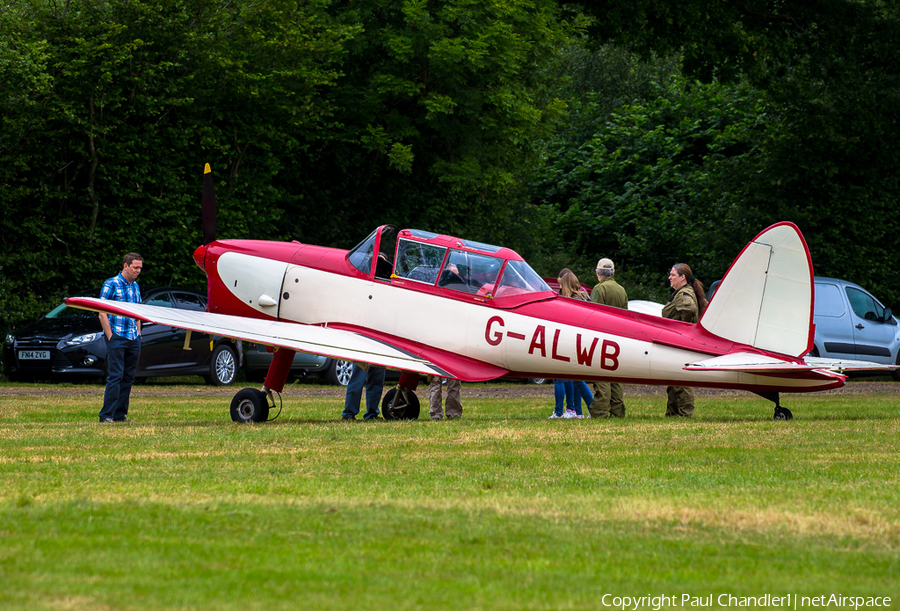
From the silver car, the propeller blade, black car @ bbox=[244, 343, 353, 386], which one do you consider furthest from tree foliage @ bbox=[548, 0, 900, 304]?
the propeller blade

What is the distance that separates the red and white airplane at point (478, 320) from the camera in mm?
11328

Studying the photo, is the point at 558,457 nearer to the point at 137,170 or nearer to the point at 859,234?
the point at 137,170

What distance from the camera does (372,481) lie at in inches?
290

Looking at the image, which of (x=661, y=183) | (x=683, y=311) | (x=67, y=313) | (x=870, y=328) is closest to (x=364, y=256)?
(x=683, y=311)

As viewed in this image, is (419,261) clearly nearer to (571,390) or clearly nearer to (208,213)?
(571,390)

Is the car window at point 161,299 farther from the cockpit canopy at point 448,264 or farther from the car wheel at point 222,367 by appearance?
the cockpit canopy at point 448,264

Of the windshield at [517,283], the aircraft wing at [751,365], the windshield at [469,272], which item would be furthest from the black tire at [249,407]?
the aircraft wing at [751,365]

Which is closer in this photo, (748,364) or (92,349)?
(748,364)

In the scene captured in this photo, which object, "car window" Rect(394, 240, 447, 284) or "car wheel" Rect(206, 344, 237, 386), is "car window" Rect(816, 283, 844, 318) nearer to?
"car wheel" Rect(206, 344, 237, 386)

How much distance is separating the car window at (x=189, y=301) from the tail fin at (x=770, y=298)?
475 inches

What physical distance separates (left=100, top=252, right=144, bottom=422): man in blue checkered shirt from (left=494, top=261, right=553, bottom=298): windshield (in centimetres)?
425

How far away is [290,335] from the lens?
1187cm

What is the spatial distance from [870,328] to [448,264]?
44.6ft

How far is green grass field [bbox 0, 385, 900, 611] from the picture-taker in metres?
4.53
